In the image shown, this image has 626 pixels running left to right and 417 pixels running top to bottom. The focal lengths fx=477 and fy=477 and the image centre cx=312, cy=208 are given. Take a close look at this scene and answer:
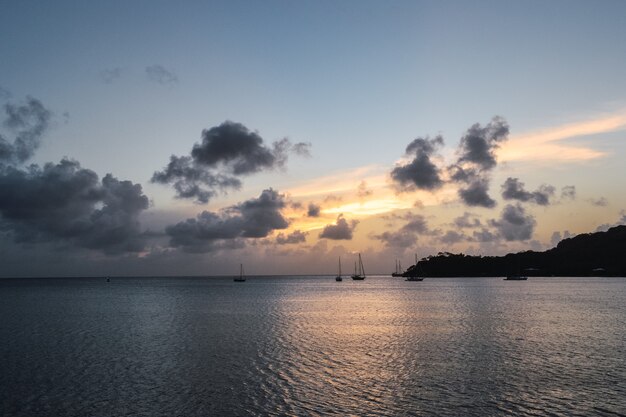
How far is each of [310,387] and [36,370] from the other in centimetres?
2453

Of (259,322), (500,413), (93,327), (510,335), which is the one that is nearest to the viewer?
(500,413)

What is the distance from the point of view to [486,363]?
42.7m

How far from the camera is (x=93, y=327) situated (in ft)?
243

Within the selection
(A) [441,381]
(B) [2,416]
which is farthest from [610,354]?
(B) [2,416]

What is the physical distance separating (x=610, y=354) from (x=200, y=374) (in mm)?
38955

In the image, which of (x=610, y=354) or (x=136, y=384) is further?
(x=610, y=354)

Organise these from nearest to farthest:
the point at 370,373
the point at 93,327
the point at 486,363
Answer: the point at 370,373 < the point at 486,363 < the point at 93,327

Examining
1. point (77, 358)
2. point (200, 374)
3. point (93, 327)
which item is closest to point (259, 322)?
point (93, 327)

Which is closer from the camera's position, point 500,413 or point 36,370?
point 500,413

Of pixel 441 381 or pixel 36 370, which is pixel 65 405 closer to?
pixel 36 370

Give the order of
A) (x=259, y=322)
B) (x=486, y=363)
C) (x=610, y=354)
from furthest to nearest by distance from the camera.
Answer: (x=259, y=322)
(x=610, y=354)
(x=486, y=363)

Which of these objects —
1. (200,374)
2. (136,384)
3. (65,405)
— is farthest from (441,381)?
(65,405)

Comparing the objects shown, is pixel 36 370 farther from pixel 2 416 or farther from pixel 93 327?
pixel 93 327

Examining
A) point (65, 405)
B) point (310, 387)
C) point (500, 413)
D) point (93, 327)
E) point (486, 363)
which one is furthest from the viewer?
point (93, 327)
